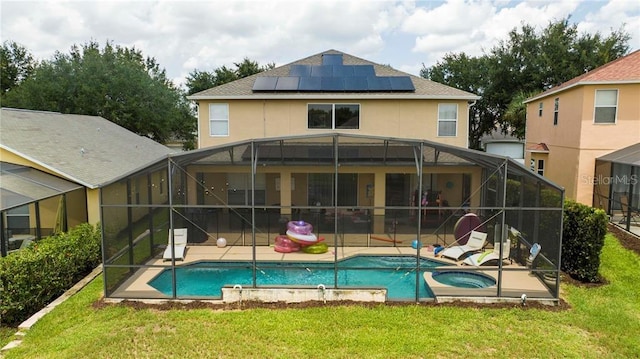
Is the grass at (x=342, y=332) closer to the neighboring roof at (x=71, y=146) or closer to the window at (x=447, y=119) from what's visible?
the neighboring roof at (x=71, y=146)

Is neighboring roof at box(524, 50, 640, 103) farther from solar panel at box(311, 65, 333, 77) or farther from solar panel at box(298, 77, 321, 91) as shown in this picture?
solar panel at box(298, 77, 321, 91)

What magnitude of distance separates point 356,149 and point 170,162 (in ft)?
23.1

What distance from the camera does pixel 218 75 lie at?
4028 centimetres

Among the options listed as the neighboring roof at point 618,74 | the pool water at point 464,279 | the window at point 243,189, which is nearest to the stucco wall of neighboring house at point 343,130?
the window at point 243,189

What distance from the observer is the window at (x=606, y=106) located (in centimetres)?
1600

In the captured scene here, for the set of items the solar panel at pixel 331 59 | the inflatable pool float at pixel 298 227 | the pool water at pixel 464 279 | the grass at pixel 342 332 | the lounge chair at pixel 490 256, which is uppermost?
the solar panel at pixel 331 59

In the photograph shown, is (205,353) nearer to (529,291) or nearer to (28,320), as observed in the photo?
(28,320)

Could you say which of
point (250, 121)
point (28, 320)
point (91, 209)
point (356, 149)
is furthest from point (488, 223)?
point (91, 209)

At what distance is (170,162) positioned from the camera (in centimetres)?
1014

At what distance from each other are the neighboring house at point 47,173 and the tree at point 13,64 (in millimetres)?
23402

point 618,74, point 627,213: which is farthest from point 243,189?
point 618,74

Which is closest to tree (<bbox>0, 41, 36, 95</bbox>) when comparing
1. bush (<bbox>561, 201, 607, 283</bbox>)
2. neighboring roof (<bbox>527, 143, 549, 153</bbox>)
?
neighboring roof (<bbox>527, 143, 549, 153</bbox>)

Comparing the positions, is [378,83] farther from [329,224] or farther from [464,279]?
[464,279]

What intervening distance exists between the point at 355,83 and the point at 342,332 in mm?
11641
